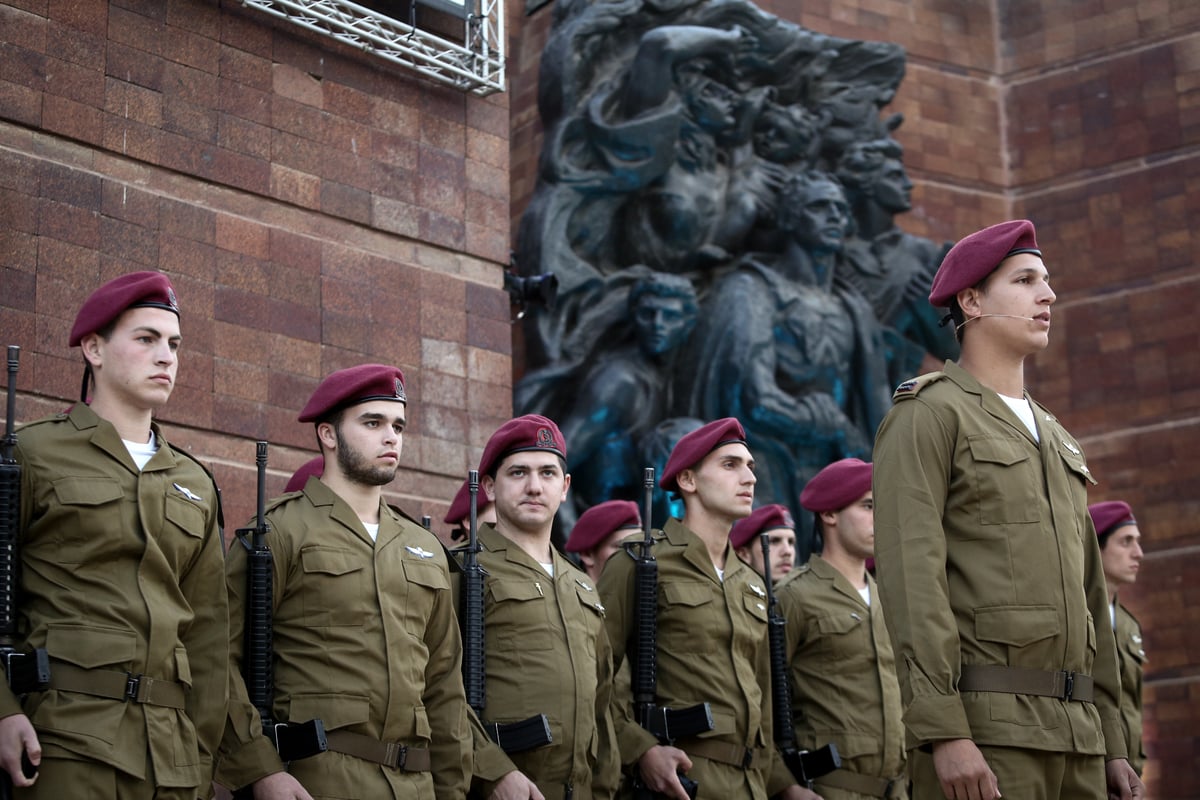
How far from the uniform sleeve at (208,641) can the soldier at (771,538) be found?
13.3ft

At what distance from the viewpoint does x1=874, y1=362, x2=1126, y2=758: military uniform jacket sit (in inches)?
170

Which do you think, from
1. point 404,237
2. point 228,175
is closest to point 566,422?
point 404,237

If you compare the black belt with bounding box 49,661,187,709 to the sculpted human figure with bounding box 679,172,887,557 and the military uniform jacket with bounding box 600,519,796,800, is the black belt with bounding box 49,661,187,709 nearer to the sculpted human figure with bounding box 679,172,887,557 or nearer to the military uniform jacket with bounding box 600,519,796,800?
the military uniform jacket with bounding box 600,519,796,800

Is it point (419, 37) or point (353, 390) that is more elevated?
point (419, 37)

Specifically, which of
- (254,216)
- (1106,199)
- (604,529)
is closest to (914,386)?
(604,529)

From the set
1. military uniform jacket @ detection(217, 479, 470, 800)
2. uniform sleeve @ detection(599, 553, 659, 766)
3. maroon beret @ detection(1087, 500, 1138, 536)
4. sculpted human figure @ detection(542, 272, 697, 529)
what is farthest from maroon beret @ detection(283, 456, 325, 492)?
maroon beret @ detection(1087, 500, 1138, 536)

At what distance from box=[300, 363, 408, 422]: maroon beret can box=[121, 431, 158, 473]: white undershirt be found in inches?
32.4

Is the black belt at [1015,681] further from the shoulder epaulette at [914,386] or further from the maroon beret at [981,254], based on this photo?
the maroon beret at [981,254]

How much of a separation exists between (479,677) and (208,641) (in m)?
1.27

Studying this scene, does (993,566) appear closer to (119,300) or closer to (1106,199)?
(119,300)

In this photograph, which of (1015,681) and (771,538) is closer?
(1015,681)

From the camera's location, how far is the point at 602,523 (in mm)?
8078

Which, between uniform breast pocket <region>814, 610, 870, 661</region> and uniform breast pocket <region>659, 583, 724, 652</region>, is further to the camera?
A: uniform breast pocket <region>814, 610, 870, 661</region>

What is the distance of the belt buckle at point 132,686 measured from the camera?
4508 millimetres
